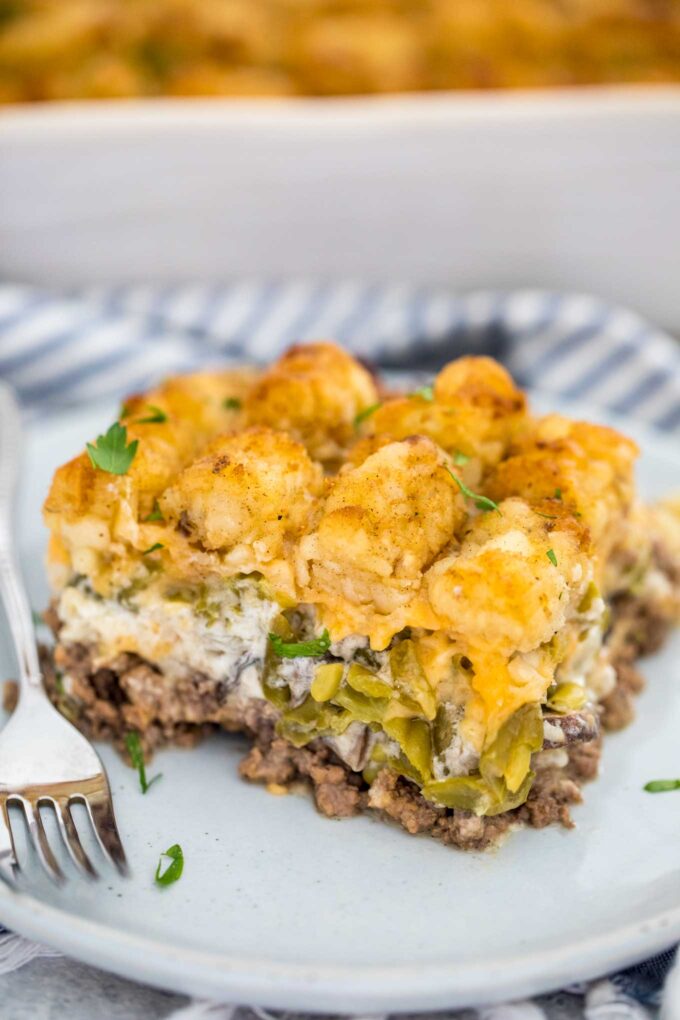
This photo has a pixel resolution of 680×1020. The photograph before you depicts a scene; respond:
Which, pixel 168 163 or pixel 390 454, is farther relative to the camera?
pixel 168 163

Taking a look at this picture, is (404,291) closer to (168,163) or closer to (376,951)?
(168,163)

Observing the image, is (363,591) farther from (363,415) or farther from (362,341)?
(362,341)

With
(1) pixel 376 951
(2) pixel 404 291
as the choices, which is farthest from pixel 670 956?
(2) pixel 404 291

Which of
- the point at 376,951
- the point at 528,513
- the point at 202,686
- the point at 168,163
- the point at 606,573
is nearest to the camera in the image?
the point at 376,951

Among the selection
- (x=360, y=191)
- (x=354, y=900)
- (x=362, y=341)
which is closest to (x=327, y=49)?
(x=360, y=191)

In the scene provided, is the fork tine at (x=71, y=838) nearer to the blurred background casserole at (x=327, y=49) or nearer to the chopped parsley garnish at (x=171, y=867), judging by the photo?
the chopped parsley garnish at (x=171, y=867)

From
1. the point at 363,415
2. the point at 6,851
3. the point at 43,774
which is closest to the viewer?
the point at 6,851

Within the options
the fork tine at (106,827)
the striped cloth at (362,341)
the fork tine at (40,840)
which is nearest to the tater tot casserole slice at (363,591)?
the fork tine at (106,827)
